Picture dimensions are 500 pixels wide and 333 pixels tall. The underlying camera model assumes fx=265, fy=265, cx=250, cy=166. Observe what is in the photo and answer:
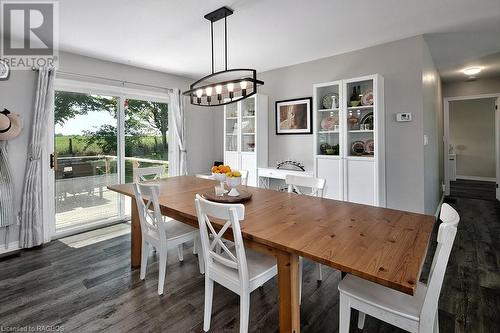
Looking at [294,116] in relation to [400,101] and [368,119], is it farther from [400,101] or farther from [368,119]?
[400,101]

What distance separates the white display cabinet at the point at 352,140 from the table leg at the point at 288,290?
2.13 meters

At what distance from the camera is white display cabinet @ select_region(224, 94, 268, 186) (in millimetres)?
4465

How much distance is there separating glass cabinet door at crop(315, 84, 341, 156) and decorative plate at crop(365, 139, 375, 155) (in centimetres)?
36

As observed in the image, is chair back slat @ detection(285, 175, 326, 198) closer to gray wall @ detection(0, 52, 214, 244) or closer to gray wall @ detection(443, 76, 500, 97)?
gray wall @ detection(0, 52, 214, 244)

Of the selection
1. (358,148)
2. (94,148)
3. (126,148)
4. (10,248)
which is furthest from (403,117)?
(10,248)

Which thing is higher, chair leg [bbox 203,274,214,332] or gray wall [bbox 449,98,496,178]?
gray wall [bbox 449,98,496,178]

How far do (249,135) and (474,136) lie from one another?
727 cm

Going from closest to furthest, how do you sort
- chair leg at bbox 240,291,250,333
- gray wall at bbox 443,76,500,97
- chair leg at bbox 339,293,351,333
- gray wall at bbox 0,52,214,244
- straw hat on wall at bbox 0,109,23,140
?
chair leg at bbox 339,293,351,333 → chair leg at bbox 240,291,250,333 → straw hat on wall at bbox 0,109,23,140 → gray wall at bbox 0,52,214,244 → gray wall at bbox 443,76,500,97

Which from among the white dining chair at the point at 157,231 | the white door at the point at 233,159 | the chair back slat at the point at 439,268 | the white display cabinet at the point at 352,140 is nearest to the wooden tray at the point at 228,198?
the white dining chair at the point at 157,231

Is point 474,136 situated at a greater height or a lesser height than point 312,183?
greater

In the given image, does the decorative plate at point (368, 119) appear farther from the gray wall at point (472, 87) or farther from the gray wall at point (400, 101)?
the gray wall at point (472, 87)

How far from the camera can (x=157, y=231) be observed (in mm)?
2314

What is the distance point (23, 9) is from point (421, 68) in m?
4.18

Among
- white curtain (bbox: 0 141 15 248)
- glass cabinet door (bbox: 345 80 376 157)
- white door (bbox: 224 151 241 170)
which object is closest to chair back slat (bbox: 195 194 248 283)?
glass cabinet door (bbox: 345 80 376 157)
